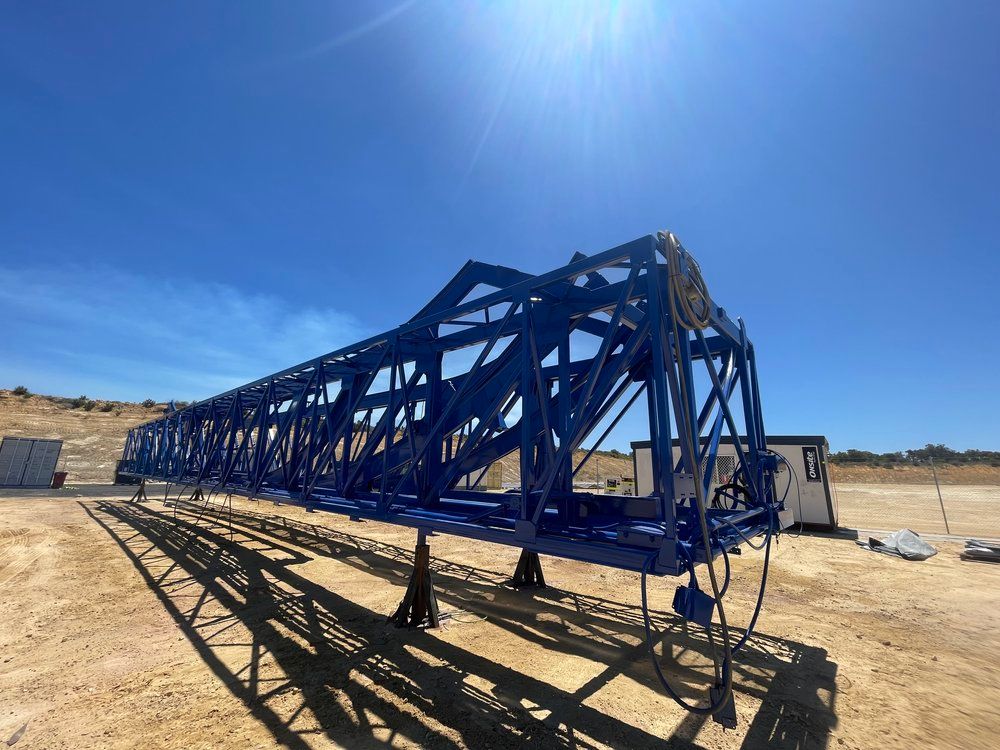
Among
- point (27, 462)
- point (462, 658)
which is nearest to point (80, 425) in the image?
point (27, 462)

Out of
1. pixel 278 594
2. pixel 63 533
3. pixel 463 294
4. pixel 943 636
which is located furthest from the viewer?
pixel 63 533

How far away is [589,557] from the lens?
4.15m

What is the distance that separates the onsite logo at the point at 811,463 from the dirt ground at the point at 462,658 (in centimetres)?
668

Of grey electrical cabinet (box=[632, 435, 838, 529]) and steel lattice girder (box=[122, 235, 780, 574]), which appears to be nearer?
steel lattice girder (box=[122, 235, 780, 574])

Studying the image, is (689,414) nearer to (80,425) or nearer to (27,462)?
(27,462)

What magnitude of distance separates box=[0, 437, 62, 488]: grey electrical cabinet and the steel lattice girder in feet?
91.8

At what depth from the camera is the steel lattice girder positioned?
4.13 meters

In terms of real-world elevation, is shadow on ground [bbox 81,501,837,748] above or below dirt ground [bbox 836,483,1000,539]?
below

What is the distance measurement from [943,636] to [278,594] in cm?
1214

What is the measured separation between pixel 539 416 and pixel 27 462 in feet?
121

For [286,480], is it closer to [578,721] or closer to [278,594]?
[278,594]

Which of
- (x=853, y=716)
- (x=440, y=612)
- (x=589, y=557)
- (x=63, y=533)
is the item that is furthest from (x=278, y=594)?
(x=63, y=533)

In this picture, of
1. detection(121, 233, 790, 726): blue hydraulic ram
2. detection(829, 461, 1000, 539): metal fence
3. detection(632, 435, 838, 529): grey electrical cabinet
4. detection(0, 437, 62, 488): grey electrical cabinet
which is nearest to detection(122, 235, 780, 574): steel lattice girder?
detection(121, 233, 790, 726): blue hydraulic ram

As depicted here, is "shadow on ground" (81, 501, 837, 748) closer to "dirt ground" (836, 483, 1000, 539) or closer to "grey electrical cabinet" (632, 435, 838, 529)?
"grey electrical cabinet" (632, 435, 838, 529)
